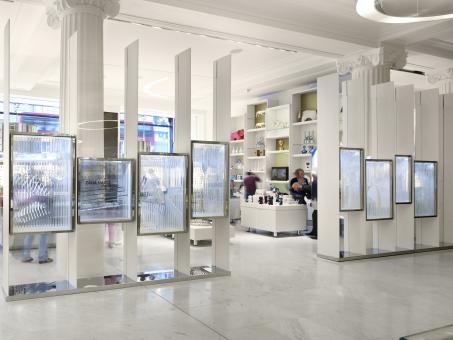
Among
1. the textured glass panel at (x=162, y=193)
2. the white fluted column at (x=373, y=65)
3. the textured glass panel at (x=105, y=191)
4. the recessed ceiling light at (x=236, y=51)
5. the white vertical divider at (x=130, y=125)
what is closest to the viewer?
the textured glass panel at (x=105, y=191)

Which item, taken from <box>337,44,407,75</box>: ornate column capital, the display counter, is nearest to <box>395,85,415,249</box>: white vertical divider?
<box>337,44,407,75</box>: ornate column capital

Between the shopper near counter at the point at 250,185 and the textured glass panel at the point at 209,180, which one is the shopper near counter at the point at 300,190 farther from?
the textured glass panel at the point at 209,180

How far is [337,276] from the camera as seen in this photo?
6922 mm

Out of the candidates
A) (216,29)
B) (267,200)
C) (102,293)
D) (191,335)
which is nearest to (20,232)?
(102,293)

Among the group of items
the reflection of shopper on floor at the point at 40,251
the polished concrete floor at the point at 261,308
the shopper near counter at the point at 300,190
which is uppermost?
the shopper near counter at the point at 300,190

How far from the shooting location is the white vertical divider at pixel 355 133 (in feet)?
27.8

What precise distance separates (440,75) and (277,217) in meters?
5.32

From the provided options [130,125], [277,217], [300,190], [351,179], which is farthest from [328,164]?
[300,190]

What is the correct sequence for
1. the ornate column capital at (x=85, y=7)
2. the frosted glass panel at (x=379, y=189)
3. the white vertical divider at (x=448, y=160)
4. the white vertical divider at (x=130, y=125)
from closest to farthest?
the white vertical divider at (x=130, y=125), the ornate column capital at (x=85, y=7), the frosted glass panel at (x=379, y=189), the white vertical divider at (x=448, y=160)

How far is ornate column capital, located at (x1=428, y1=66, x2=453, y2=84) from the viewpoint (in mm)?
11172

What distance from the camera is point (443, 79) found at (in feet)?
37.3

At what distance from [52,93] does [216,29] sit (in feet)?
21.8

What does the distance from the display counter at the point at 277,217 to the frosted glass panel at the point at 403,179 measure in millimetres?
2965

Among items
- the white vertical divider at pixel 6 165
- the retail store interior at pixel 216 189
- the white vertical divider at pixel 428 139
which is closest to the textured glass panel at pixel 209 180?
the retail store interior at pixel 216 189
